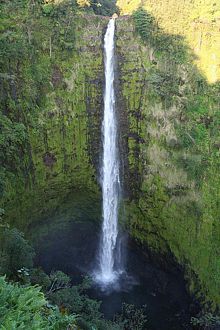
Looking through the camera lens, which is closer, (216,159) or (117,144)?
(216,159)

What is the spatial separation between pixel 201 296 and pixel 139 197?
19.0 feet

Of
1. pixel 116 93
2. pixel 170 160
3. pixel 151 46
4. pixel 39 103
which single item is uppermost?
pixel 151 46

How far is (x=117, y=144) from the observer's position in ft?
67.7

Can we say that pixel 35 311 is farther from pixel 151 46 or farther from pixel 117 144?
pixel 151 46

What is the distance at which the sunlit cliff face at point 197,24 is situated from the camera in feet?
64.7

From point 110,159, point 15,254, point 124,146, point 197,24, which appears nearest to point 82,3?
point 197,24

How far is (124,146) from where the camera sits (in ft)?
67.7

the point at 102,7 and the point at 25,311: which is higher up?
the point at 102,7

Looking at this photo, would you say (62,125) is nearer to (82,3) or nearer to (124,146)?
(124,146)

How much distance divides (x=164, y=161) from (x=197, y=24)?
7513 millimetres

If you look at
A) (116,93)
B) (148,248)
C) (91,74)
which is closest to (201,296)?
(148,248)

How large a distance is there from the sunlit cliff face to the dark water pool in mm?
9671

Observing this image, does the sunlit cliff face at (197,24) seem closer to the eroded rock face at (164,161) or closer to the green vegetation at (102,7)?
the eroded rock face at (164,161)

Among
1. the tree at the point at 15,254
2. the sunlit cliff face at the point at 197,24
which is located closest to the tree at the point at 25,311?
the tree at the point at 15,254
